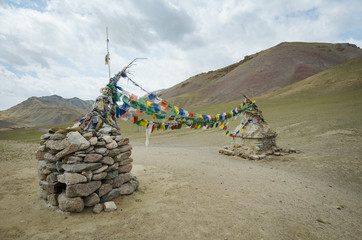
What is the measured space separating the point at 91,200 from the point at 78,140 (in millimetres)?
1332

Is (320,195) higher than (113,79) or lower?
lower

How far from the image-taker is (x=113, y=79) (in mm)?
5434

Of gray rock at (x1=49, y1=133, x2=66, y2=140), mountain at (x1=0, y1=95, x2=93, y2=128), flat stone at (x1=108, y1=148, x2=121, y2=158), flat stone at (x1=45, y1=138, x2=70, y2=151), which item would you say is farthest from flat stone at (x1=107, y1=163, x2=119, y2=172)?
mountain at (x1=0, y1=95, x2=93, y2=128)

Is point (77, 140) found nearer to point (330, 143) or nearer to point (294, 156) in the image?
point (294, 156)

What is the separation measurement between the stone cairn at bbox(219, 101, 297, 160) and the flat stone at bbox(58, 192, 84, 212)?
8111 mm

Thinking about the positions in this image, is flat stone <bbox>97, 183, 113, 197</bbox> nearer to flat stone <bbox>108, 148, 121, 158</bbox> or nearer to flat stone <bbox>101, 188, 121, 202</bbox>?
flat stone <bbox>101, 188, 121, 202</bbox>

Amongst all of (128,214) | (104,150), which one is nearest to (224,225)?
(128,214)

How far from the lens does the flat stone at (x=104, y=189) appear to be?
13.5 feet

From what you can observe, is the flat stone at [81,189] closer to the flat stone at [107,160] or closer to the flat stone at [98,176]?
the flat stone at [98,176]

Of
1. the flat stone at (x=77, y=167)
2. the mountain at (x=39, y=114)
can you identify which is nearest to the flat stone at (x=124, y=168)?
the flat stone at (x=77, y=167)

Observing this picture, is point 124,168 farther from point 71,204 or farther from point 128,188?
point 71,204

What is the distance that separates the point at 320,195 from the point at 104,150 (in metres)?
5.99

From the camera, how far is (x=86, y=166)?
384 cm

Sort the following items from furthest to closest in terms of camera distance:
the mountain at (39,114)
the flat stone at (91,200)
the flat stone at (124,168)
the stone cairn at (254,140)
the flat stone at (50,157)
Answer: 1. the mountain at (39,114)
2. the stone cairn at (254,140)
3. the flat stone at (124,168)
4. the flat stone at (50,157)
5. the flat stone at (91,200)
